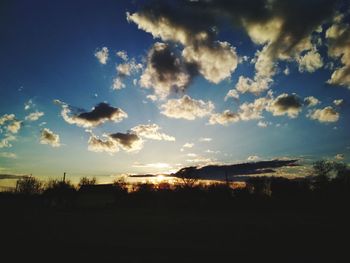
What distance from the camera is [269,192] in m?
81.2

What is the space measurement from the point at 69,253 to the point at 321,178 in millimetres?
85170

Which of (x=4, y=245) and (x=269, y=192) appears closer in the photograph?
(x=4, y=245)

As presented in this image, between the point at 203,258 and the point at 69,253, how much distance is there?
5.45 metres

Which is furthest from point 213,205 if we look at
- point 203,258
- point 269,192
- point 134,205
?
point 203,258

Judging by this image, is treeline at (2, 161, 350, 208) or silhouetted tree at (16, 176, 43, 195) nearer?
treeline at (2, 161, 350, 208)

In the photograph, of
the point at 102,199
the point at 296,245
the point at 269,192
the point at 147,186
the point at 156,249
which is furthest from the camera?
the point at 147,186

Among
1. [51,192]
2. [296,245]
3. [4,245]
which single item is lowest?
[296,245]

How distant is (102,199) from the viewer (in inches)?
2493

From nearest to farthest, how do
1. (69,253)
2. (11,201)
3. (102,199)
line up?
(69,253)
(102,199)
(11,201)

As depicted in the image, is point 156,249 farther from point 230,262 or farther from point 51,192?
point 51,192

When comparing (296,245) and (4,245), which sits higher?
(4,245)

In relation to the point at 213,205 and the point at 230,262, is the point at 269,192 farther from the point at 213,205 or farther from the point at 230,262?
the point at 230,262

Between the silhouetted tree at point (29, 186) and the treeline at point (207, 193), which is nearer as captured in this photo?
the treeline at point (207, 193)

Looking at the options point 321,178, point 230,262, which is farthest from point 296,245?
point 321,178
